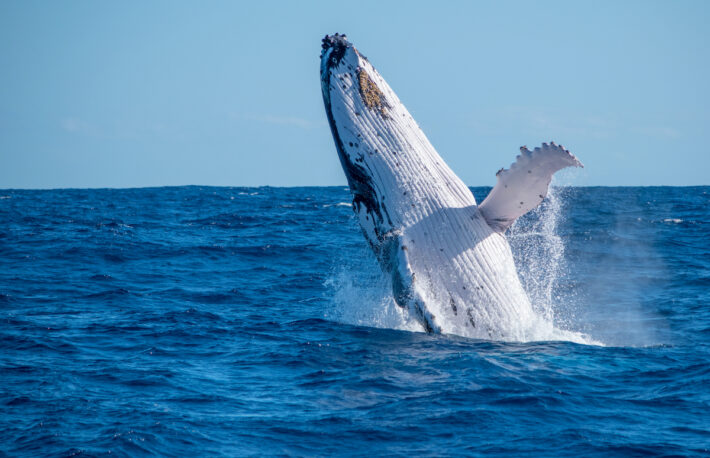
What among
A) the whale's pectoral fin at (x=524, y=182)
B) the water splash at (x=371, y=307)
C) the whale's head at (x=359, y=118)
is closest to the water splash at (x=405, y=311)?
the water splash at (x=371, y=307)

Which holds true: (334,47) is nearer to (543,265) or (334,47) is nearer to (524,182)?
(524,182)

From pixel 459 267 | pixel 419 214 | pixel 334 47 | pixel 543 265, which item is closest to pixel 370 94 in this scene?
pixel 334 47

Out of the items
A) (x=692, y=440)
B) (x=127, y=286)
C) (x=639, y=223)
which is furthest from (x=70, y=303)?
(x=639, y=223)

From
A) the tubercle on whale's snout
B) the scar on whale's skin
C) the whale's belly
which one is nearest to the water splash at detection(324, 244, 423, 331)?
the whale's belly

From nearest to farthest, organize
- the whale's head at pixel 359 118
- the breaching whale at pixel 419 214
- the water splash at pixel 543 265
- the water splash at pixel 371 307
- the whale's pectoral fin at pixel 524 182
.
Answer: the whale's pectoral fin at pixel 524 182
the breaching whale at pixel 419 214
the whale's head at pixel 359 118
the water splash at pixel 371 307
the water splash at pixel 543 265

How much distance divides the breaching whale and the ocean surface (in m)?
0.48

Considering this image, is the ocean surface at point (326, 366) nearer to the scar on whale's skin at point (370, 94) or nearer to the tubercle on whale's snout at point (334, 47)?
the scar on whale's skin at point (370, 94)

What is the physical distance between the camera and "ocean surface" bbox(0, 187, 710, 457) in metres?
6.49

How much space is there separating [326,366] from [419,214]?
217 cm

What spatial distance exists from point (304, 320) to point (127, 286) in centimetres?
546

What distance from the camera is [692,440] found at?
249 inches

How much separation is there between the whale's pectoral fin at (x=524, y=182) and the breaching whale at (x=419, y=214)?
0.09 ft

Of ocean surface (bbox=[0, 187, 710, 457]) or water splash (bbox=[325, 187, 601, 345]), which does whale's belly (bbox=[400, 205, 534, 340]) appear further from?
water splash (bbox=[325, 187, 601, 345])

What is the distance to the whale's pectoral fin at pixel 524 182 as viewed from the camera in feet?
27.5
